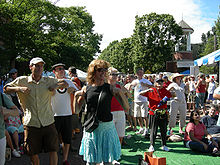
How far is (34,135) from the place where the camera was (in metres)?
3.42

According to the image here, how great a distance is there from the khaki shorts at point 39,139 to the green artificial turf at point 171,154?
6.19 feet

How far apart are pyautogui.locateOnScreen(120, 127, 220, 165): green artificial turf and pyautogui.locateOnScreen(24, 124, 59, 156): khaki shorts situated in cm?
189

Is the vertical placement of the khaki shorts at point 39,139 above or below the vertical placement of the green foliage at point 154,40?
below

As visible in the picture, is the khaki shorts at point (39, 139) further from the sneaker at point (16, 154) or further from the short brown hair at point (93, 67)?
the sneaker at point (16, 154)

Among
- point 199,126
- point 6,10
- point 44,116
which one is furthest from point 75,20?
point 44,116

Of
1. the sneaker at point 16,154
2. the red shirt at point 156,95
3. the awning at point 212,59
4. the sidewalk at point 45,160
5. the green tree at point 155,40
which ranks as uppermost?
the green tree at point 155,40

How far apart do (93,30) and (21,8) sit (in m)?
29.1

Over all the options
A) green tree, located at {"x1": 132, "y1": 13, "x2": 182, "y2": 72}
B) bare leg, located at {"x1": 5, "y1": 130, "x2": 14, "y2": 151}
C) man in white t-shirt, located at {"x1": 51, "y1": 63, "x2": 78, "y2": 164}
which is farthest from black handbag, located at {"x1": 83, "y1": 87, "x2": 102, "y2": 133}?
green tree, located at {"x1": 132, "y1": 13, "x2": 182, "y2": 72}

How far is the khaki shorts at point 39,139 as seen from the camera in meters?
3.41

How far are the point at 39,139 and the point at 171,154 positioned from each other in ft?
10.7

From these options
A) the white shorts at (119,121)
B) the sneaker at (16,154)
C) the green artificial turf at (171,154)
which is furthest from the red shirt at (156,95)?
the sneaker at (16,154)

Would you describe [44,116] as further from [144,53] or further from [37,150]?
[144,53]

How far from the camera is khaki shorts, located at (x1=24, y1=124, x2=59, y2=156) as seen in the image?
3412 mm

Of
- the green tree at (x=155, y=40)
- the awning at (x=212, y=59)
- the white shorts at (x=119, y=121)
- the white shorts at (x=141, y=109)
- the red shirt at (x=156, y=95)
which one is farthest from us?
the green tree at (x=155, y=40)
